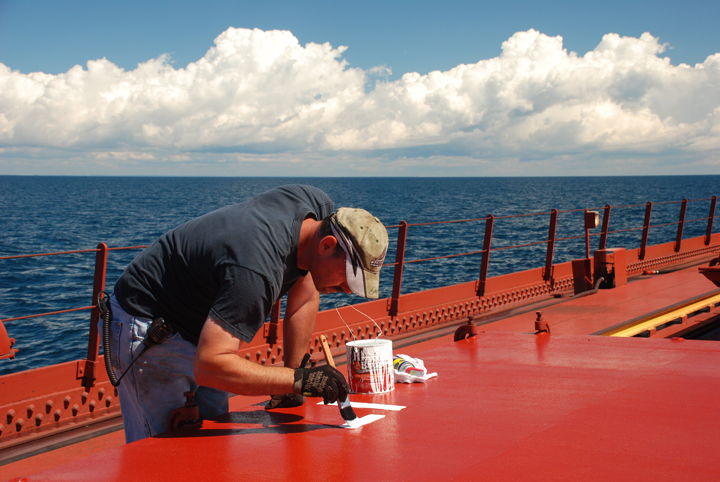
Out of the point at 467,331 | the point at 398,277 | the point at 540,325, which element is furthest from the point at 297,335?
the point at 398,277

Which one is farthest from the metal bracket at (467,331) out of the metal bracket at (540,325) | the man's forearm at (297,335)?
the man's forearm at (297,335)

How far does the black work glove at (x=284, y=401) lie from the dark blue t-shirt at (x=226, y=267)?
427mm

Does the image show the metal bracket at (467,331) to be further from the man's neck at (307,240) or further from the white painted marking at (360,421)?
the man's neck at (307,240)

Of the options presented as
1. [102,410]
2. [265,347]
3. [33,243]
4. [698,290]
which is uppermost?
[698,290]

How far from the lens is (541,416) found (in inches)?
90.0

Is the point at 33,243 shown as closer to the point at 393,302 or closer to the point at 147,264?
the point at 393,302

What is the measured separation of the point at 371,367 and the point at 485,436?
2.33ft

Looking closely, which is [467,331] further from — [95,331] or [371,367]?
[95,331]

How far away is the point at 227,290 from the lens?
1946 mm

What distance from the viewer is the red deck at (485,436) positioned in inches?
70.7

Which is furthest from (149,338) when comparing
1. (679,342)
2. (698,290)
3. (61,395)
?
(698,290)

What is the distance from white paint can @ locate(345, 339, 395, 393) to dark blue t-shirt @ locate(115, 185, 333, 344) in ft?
1.46

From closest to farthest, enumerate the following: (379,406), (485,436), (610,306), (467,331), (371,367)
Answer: (485,436), (379,406), (371,367), (467,331), (610,306)

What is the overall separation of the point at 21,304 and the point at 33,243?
73.9 ft
